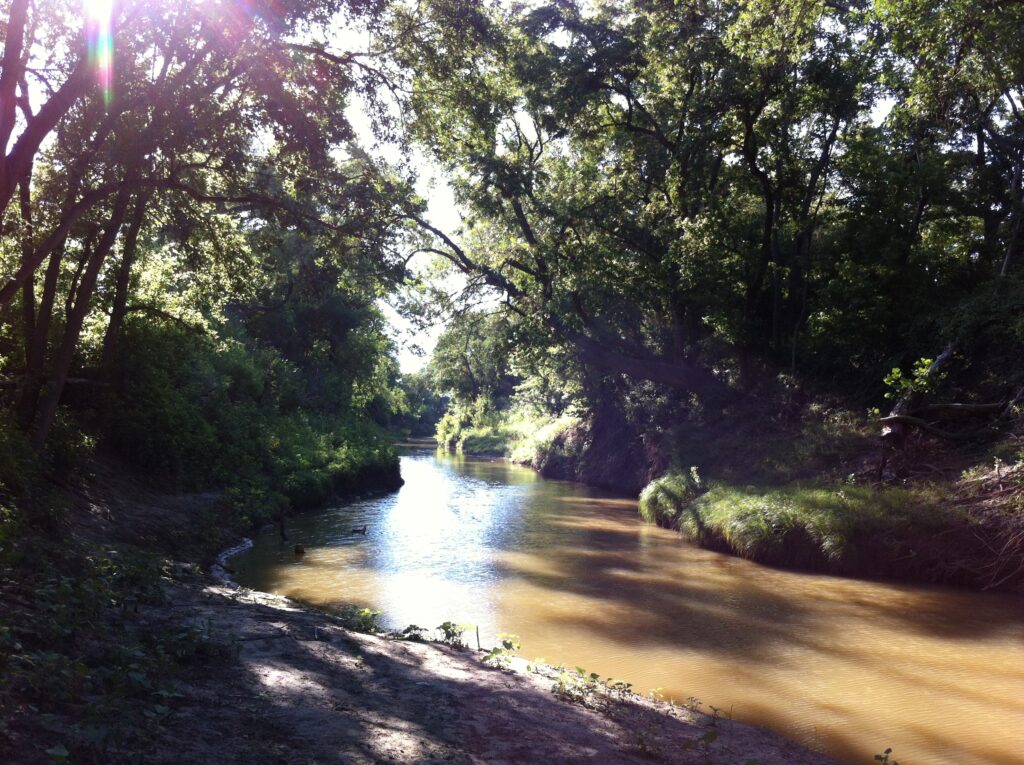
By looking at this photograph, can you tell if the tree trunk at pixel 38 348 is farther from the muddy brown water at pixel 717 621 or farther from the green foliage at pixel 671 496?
the green foliage at pixel 671 496

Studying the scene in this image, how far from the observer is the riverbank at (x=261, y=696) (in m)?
3.89

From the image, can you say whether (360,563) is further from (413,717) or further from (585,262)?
(585,262)

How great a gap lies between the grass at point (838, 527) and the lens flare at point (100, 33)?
13149mm

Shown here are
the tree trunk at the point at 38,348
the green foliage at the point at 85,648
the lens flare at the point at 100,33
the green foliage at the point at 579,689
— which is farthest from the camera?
the tree trunk at the point at 38,348

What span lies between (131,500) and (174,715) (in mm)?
9591

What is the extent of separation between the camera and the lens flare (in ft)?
28.7

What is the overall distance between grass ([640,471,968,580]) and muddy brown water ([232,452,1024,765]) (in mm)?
548

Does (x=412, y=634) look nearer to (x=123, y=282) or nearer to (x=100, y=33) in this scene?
(x=100, y=33)

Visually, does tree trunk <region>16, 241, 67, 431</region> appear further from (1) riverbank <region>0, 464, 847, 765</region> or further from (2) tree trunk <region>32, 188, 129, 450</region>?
(1) riverbank <region>0, 464, 847, 765</region>

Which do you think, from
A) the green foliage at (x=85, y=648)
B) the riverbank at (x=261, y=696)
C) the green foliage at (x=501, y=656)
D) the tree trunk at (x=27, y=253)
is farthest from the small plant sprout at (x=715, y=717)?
the tree trunk at (x=27, y=253)

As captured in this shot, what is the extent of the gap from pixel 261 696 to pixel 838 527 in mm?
11406

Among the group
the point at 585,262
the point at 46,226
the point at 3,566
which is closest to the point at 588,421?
the point at 585,262

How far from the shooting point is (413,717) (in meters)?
4.97

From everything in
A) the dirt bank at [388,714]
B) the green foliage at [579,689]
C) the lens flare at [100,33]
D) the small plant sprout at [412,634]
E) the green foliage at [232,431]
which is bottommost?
the small plant sprout at [412,634]
